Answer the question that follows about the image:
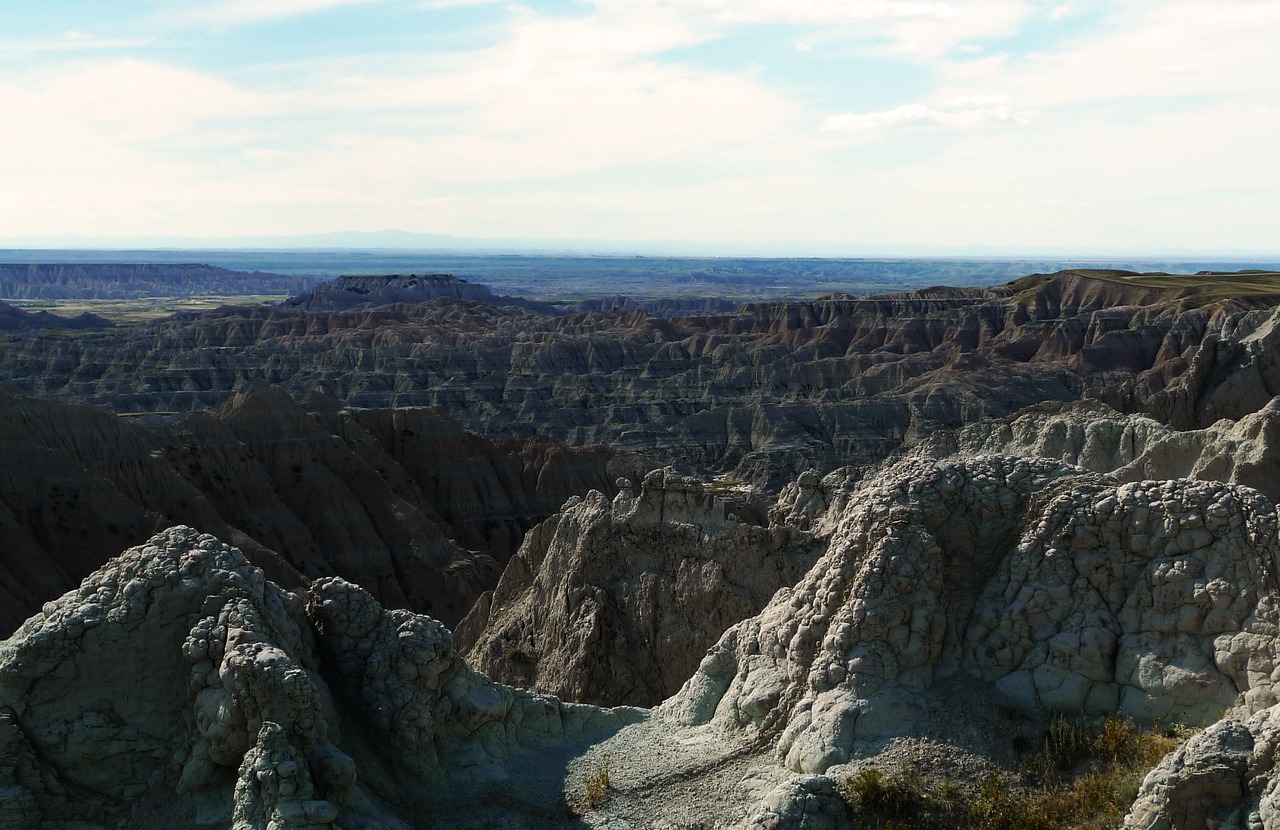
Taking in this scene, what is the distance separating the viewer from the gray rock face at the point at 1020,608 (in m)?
13.0

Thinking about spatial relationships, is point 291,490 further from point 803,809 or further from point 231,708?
point 803,809

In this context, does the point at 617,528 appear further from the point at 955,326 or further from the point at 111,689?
the point at 955,326

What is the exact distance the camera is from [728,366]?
11381 cm

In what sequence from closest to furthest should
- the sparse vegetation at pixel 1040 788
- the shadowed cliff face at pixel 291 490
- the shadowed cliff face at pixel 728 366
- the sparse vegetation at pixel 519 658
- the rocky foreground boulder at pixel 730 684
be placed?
the sparse vegetation at pixel 1040 788, the rocky foreground boulder at pixel 730 684, the sparse vegetation at pixel 519 658, the shadowed cliff face at pixel 291 490, the shadowed cliff face at pixel 728 366

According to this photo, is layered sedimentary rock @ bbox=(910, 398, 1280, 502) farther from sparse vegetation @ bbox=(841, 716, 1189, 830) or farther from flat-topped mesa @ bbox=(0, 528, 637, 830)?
flat-topped mesa @ bbox=(0, 528, 637, 830)

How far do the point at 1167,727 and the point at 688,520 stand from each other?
1671cm

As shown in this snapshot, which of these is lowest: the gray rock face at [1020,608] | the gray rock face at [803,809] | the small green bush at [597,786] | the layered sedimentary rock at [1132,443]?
the small green bush at [597,786]

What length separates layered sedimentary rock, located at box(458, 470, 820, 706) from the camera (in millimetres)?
27047

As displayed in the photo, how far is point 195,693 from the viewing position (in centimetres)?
1350

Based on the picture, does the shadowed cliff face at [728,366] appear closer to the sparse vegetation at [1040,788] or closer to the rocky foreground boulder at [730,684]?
the rocky foreground boulder at [730,684]

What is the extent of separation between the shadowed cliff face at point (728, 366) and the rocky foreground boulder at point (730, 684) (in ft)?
188

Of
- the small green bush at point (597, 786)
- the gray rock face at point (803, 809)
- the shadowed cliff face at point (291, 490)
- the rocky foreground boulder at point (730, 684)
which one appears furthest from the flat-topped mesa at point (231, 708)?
the shadowed cliff face at point (291, 490)

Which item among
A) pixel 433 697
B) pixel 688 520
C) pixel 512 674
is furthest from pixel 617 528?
pixel 433 697

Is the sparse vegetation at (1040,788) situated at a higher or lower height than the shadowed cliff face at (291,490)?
higher
